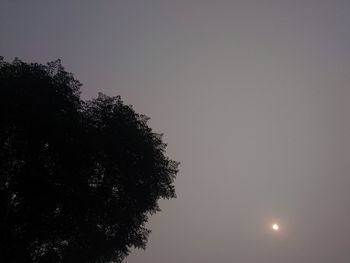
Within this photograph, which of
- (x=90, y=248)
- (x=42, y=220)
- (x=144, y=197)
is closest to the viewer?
(x=42, y=220)

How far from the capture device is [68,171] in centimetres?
2862

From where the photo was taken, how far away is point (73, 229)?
2917cm

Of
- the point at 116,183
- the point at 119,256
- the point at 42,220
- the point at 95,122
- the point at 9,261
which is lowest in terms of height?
the point at 9,261

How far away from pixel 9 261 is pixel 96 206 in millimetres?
6916

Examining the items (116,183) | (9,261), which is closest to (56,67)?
(116,183)

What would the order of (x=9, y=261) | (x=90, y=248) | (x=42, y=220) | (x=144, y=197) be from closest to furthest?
(x=9, y=261), (x=42, y=220), (x=90, y=248), (x=144, y=197)

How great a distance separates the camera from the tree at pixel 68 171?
27.5 m

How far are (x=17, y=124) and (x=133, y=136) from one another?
29.8 feet

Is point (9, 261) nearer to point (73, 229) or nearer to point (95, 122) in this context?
point (73, 229)

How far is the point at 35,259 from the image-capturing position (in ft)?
94.6

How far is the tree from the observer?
27.5 metres

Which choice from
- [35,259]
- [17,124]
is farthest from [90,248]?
[17,124]

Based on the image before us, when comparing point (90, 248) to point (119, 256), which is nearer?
point (90, 248)

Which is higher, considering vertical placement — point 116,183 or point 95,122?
point 95,122
